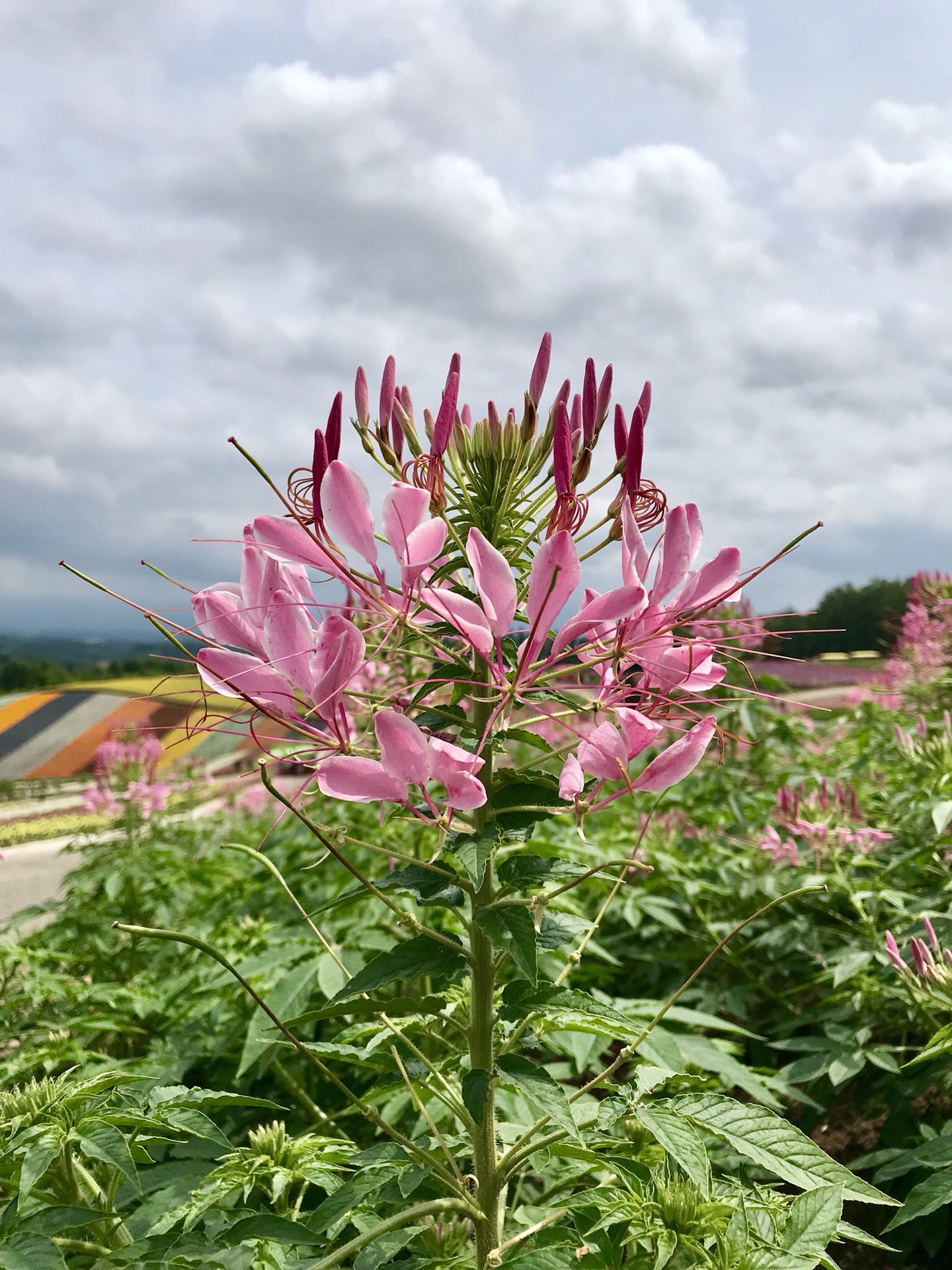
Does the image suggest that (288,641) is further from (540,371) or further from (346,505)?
(540,371)

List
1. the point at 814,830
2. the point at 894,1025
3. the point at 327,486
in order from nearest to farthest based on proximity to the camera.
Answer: the point at 327,486 < the point at 894,1025 < the point at 814,830

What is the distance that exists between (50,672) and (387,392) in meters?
27.9

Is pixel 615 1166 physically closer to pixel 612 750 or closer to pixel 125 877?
pixel 612 750

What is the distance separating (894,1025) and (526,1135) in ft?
5.72

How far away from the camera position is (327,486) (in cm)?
98

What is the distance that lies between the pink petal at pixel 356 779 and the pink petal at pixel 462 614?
187 millimetres

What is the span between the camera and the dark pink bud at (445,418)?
1016mm

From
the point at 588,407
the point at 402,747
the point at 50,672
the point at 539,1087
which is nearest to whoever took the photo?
the point at 402,747

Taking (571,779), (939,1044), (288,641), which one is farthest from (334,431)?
(939,1044)

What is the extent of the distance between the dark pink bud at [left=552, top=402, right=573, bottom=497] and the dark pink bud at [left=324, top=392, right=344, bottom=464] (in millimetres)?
268

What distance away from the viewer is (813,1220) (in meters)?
1.01

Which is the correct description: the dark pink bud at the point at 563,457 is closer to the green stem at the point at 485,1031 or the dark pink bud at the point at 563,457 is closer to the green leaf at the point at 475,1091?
the green stem at the point at 485,1031

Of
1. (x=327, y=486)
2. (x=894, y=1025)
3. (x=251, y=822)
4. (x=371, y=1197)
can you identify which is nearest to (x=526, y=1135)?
(x=371, y=1197)

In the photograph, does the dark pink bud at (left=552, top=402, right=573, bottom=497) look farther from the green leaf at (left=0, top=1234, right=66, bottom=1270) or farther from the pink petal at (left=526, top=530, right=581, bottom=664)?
the green leaf at (left=0, top=1234, right=66, bottom=1270)
